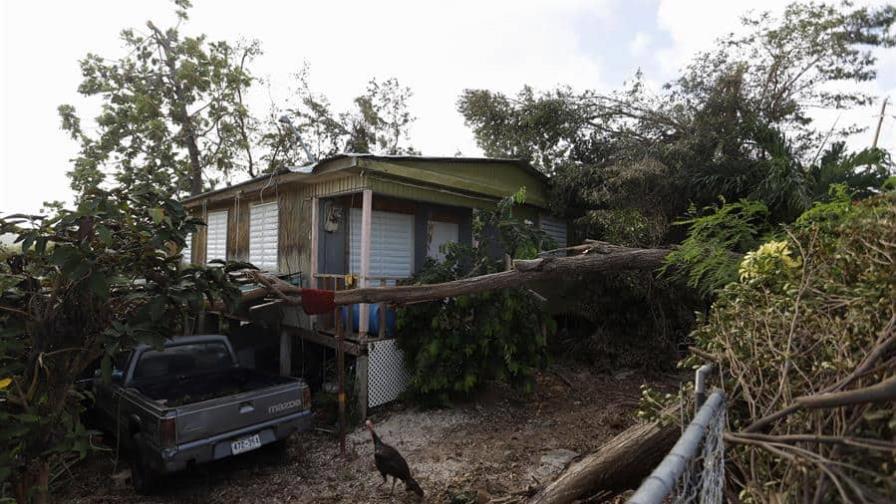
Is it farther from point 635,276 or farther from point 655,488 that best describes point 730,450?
point 635,276

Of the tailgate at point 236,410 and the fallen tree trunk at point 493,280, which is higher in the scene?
the fallen tree trunk at point 493,280

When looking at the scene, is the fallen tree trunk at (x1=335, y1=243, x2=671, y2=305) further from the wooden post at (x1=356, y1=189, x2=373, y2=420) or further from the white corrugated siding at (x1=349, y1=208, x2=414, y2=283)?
the white corrugated siding at (x1=349, y1=208, x2=414, y2=283)

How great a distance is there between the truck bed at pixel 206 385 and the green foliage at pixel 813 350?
5.29 meters

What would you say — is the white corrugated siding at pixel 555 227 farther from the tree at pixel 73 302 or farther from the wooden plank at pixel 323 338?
the tree at pixel 73 302

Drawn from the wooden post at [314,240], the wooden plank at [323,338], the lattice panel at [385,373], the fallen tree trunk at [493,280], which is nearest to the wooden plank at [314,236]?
the wooden post at [314,240]

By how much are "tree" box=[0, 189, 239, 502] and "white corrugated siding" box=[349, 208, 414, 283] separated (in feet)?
16.2

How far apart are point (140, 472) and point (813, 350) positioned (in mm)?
6246

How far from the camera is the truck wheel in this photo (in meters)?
5.06

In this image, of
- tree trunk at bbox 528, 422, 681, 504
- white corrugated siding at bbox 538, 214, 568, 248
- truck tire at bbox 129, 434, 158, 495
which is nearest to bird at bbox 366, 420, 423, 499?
tree trunk at bbox 528, 422, 681, 504

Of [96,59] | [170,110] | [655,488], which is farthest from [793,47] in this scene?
[96,59]

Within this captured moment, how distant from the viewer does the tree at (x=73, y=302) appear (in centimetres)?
299

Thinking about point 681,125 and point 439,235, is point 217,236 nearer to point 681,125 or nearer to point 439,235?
point 439,235

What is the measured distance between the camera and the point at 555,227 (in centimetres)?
1141

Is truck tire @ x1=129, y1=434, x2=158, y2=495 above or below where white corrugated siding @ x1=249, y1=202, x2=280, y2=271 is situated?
below
